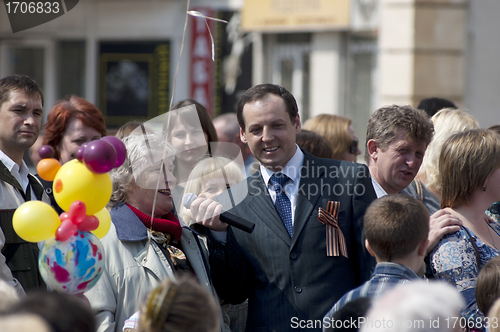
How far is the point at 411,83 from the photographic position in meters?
7.20

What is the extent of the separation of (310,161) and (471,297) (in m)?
1.00

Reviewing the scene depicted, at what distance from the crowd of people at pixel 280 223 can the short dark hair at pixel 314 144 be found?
1.83ft

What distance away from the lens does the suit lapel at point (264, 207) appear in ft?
8.86

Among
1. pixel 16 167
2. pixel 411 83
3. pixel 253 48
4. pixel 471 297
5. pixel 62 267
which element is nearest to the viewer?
pixel 62 267

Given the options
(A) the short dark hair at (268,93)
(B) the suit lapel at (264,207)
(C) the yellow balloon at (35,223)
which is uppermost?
(A) the short dark hair at (268,93)

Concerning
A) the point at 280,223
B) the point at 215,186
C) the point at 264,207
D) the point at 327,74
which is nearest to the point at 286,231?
the point at 280,223

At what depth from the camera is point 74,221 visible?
82.0 inches

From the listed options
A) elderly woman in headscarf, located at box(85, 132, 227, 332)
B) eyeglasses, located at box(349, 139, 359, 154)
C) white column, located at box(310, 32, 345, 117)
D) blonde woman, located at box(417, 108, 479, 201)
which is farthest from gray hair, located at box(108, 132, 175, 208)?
white column, located at box(310, 32, 345, 117)

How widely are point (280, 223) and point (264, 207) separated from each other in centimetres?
12

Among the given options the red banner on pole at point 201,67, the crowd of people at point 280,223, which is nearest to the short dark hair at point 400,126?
the crowd of people at point 280,223

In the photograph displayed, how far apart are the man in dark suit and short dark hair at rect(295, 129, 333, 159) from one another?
2.84 feet

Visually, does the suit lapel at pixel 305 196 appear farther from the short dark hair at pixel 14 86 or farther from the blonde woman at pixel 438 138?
the short dark hair at pixel 14 86

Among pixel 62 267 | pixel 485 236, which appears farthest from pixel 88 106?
pixel 485 236

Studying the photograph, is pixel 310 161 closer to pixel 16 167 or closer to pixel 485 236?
pixel 485 236
